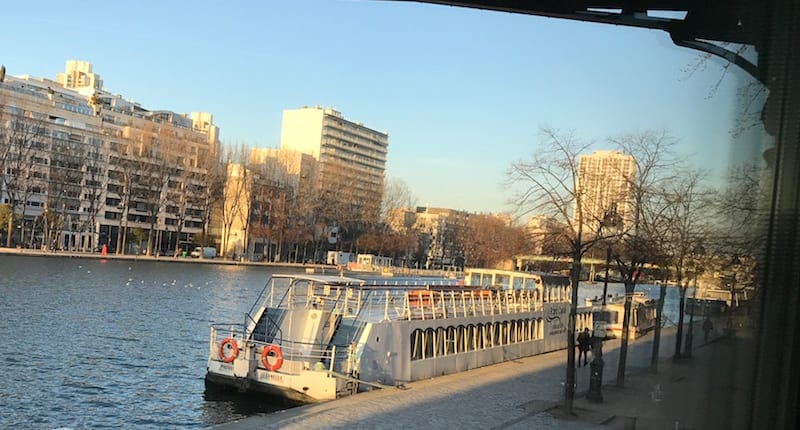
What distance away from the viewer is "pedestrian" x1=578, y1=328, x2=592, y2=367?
474 cm

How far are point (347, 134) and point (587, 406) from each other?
10.2 meters

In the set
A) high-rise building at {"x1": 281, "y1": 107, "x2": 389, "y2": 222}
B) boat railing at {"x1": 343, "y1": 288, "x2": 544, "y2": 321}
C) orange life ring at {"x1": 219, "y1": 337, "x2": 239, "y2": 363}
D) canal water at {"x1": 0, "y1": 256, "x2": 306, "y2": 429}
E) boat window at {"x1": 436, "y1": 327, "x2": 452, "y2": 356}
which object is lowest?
canal water at {"x1": 0, "y1": 256, "x2": 306, "y2": 429}

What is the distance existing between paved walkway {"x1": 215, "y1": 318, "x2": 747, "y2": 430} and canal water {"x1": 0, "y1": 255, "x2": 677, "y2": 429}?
294 mm

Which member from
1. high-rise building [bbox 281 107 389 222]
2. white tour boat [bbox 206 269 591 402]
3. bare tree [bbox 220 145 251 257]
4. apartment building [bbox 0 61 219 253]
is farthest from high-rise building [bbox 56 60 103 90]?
white tour boat [bbox 206 269 591 402]

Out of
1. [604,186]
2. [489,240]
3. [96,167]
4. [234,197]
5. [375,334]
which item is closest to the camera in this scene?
[604,186]

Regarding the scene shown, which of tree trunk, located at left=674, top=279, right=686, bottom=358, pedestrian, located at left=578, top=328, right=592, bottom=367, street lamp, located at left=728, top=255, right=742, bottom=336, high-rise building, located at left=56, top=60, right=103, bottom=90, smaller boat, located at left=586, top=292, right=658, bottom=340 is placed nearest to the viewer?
street lamp, located at left=728, top=255, right=742, bottom=336

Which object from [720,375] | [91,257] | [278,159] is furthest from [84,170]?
[720,375]

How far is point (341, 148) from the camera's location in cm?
1389

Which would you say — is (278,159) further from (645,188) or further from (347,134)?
(645,188)

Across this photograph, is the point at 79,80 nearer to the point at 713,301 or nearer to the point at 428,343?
the point at 428,343

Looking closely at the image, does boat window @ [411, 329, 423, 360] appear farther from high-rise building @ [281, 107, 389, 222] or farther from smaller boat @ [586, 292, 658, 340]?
smaller boat @ [586, 292, 658, 340]

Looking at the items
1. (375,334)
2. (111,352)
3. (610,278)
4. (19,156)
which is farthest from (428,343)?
(19,156)

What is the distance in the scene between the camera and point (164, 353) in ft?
38.9

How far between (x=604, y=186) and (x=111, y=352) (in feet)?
34.5
